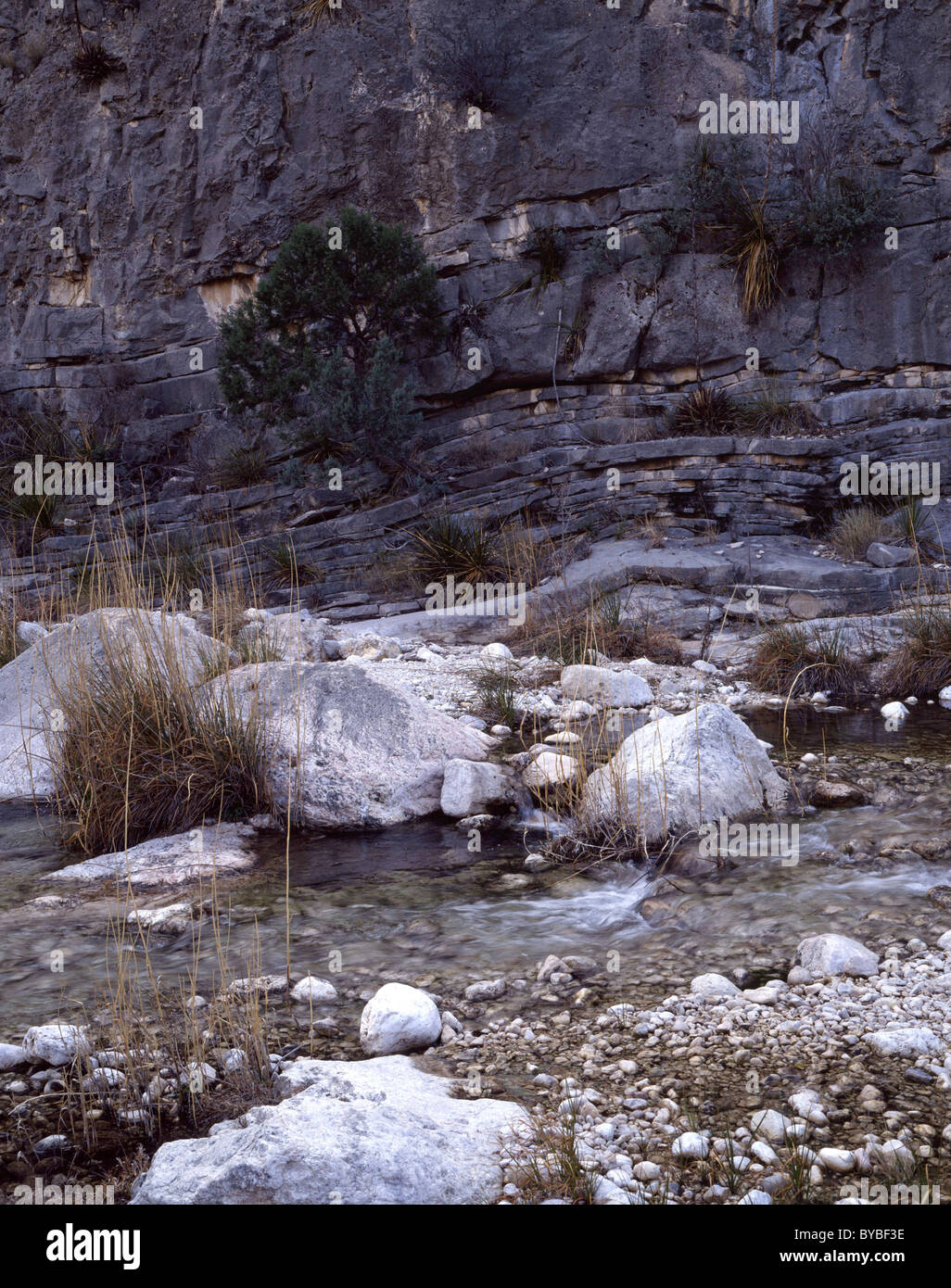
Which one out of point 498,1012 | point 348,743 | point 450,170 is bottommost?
point 498,1012

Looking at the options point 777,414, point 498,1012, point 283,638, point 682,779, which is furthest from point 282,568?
point 498,1012

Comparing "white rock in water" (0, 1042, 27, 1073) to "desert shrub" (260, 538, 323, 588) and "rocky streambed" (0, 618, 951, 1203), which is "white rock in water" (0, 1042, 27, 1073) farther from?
"desert shrub" (260, 538, 323, 588)

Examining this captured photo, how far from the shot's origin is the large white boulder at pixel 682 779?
13.5 ft

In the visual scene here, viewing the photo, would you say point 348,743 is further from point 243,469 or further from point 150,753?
point 243,469

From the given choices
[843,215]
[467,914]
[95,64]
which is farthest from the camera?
[95,64]

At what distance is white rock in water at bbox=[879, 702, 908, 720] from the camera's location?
6.00 meters

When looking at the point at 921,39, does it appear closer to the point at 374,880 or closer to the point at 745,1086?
the point at 374,880

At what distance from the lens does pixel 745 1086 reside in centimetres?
229

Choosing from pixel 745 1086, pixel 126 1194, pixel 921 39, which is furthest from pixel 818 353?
pixel 126 1194

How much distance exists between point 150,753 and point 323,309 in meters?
8.84

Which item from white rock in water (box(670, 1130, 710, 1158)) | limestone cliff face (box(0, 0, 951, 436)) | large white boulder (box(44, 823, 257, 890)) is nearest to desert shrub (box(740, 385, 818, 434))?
limestone cliff face (box(0, 0, 951, 436))

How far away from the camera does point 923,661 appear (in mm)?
6641

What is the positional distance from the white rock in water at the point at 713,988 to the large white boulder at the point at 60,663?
253 cm

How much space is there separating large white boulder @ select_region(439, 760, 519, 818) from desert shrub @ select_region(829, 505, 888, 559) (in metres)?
6.58
